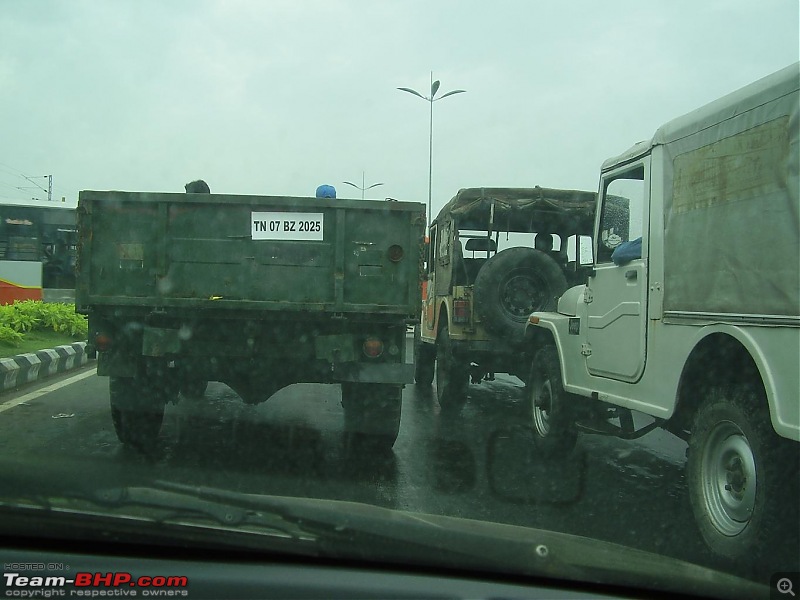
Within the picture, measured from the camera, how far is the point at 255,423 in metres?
7.72

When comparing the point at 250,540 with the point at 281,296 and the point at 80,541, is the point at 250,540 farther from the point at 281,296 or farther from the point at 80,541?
the point at 281,296

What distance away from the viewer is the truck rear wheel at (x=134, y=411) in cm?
619

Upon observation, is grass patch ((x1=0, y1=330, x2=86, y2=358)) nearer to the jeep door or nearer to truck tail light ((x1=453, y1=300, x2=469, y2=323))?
truck tail light ((x1=453, y1=300, x2=469, y2=323))

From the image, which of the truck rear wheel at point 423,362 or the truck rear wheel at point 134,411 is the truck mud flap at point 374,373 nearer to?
the truck rear wheel at point 134,411

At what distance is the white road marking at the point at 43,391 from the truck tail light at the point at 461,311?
4.86 m

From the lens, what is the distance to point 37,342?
42.9 feet

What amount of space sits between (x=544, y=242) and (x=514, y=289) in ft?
5.58

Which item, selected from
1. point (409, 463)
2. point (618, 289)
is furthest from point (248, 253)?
point (618, 289)

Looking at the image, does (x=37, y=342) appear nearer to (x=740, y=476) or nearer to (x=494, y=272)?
(x=494, y=272)

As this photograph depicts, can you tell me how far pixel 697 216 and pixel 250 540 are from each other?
10.4ft

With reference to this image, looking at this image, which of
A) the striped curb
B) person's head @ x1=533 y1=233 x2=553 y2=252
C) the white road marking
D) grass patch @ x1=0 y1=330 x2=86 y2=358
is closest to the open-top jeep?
person's head @ x1=533 y1=233 x2=553 y2=252

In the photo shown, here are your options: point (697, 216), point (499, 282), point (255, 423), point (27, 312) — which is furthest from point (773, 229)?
point (27, 312)

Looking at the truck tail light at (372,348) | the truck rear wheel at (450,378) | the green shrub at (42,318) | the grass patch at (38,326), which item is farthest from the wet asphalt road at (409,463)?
the green shrub at (42,318)

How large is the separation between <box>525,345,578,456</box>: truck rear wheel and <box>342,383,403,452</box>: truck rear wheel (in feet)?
4.22
